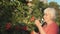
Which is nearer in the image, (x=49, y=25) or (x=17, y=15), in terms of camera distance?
(x=49, y=25)

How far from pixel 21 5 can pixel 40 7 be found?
80 centimetres

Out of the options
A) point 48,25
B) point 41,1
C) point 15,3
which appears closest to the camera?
point 48,25

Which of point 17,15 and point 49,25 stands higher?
point 49,25

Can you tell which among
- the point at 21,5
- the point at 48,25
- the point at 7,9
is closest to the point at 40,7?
the point at 21,5

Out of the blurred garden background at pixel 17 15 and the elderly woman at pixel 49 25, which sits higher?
the elderly woman at pixel 49 25

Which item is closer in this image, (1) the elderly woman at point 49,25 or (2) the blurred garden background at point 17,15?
(1) the elderly woman at point 49,25

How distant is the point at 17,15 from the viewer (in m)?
6.20

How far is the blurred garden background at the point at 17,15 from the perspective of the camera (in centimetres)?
598

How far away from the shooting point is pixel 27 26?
6.22 m

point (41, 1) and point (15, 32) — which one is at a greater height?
point (41, 1)

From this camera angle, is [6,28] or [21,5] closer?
[6,28]

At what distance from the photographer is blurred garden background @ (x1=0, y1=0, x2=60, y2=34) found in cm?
598

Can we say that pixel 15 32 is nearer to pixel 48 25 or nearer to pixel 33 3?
pixel 33 3

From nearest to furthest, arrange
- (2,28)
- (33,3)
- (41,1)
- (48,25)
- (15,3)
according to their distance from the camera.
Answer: (48,25) → (2,28) → (15,3) → (33,3) → (41,1)
